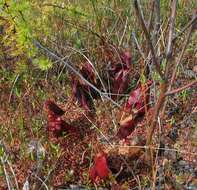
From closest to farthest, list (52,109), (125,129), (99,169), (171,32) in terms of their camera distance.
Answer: (171,32) < (99,169) < (125,129) < (52,109)

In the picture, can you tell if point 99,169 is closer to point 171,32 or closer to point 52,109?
point 52,109

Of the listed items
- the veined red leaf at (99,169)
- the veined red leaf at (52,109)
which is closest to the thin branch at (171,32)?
the veined red leaf at (99,169)

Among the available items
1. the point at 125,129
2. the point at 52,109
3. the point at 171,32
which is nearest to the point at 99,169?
the point at 125,129

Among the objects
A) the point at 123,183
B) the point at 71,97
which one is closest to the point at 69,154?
the point at 123,183

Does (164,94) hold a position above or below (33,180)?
above

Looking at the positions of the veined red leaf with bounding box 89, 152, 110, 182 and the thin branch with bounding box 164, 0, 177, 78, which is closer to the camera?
the thin branch with bounding box 164, 0, 177, 78

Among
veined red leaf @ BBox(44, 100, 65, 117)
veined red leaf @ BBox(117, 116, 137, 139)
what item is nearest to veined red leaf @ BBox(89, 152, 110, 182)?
veined red leaf @ BBox(117, 116, 137, 139)

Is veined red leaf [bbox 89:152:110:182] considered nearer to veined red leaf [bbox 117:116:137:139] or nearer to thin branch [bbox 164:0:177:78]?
veined red leaf [bbox 117:116:137:139]

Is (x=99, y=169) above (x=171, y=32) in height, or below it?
below

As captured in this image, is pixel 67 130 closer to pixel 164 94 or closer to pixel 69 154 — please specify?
pixel 69 154

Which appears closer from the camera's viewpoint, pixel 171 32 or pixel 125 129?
pixel 171 32

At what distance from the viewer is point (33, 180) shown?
211 centimetres

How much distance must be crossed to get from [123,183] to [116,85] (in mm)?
752

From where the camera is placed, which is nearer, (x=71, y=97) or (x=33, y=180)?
(x=33, y=180)
